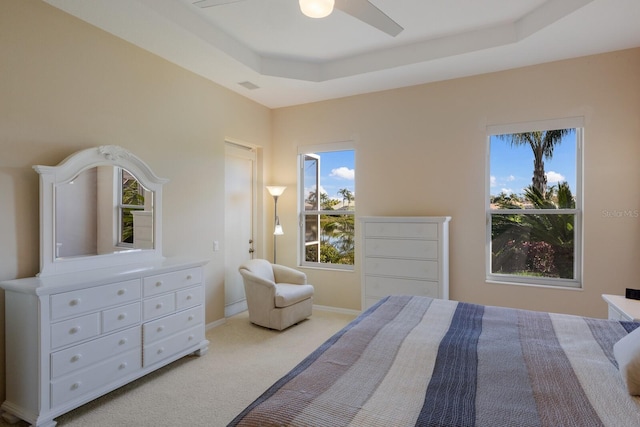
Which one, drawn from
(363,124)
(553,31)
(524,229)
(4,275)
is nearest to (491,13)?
(553,31)

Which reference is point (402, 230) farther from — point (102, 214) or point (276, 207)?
point (102, 214)

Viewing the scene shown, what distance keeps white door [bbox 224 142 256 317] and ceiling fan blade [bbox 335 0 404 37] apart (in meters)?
2.84

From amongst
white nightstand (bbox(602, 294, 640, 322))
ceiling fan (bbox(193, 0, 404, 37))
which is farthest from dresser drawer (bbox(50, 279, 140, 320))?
white nightstand (bbox(602, 294, 640, 322))

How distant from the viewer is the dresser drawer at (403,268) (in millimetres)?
3766

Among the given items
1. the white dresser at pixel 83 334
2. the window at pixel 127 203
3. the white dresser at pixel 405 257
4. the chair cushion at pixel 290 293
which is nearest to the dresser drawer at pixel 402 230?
the white dresser at pixel 405 257

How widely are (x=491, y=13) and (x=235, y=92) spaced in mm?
2975

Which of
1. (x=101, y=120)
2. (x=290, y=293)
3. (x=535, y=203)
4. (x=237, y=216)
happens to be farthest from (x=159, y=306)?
(x=535, y=203)

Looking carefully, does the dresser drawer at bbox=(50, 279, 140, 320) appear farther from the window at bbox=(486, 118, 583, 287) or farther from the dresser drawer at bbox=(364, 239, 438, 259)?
the window at bbox=(486, 118, 583, 287)

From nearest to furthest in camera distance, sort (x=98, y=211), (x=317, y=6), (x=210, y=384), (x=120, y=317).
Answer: (x=317, y=6), (x=120, y=317), (x=210, y=384), (x=98, y=211)

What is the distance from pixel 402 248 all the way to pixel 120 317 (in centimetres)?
281

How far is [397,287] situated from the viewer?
390cm

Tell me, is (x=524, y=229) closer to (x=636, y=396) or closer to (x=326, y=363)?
(x=636, y=396)

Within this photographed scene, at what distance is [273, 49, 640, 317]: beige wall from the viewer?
10.9ft

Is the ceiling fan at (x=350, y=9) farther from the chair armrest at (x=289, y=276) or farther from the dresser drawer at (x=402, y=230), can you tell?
the chair armrest at (x=289, y=276)
